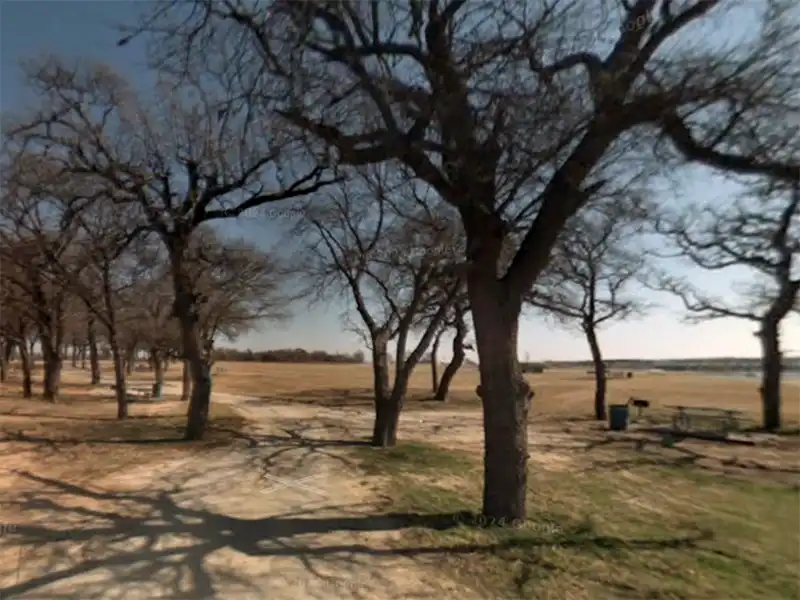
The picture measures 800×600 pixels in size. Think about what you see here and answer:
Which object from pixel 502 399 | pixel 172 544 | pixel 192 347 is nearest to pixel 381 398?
pixel 192 347

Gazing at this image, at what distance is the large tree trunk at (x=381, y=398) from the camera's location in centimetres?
1373

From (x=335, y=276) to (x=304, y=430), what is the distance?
4.63m

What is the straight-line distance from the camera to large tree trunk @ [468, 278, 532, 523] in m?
6.95

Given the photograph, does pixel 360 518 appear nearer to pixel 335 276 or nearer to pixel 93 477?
A: pixel 93 477

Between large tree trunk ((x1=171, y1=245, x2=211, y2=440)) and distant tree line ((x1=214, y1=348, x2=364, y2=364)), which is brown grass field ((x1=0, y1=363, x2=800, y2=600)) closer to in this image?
large tree trunk ((x1=171, y1=245, x2=211, y2=440))

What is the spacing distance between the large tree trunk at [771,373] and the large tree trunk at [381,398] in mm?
14014

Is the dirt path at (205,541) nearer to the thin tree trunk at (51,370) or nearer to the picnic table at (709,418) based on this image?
the picnic table at (709,418)

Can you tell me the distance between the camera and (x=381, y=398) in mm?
14016

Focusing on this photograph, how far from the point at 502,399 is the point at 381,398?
7.35 metres

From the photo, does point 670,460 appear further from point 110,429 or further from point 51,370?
point 51,370

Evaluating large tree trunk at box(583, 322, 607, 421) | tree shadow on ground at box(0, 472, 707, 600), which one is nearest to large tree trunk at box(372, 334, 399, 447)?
tree shadow on ground at box(0, 472, 707, 600)

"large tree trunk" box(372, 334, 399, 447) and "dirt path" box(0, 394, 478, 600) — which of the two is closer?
"dirt path" box(0, 394, 478, 600)

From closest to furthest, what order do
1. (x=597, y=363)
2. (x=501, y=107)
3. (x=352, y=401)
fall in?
(x=501, y=107), (x=597, y=363), (x=352, y=401)

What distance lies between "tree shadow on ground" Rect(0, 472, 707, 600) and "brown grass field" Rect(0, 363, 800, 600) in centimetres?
3
